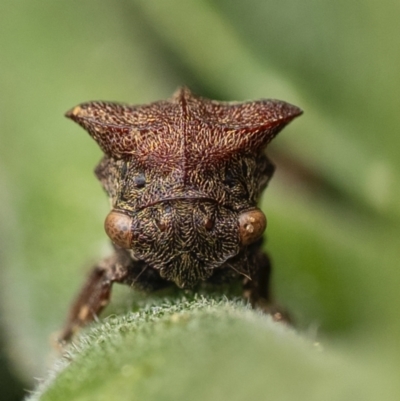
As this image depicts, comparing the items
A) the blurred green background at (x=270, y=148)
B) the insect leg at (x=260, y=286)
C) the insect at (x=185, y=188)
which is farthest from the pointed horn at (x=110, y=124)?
the blurred green background at (x=270, y=148)

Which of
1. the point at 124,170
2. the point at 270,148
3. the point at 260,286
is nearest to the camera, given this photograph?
the point at 124,170

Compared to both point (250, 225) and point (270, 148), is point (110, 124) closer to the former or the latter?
point (250, 225)

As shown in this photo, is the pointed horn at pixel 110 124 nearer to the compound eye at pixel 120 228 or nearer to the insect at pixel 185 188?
the insect at pixel 185 188

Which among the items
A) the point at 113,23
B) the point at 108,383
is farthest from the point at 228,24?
the point at 108,383

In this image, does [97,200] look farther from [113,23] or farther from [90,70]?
[113,23]

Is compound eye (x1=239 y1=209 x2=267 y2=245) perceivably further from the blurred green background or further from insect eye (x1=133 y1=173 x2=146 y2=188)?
the blurred green background

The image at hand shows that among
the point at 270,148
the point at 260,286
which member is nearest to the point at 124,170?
the point at 260,286
